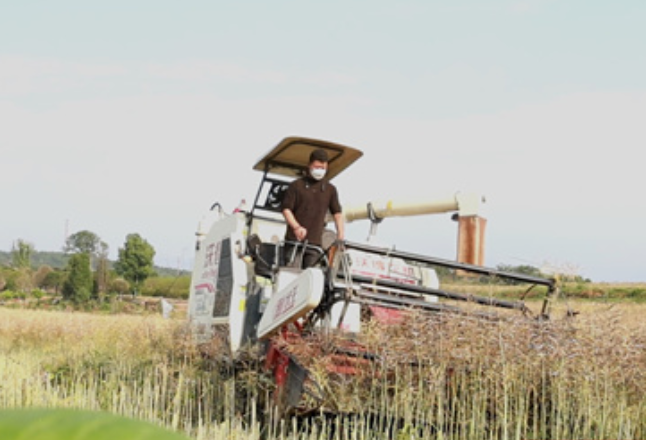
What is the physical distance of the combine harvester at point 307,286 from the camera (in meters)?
5.80

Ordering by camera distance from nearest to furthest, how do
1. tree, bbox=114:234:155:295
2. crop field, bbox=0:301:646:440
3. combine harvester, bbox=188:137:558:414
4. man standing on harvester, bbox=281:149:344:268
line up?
crop field, bbox=0:301:646:440
combine harvester, bbox=188:137:558:414
man standing on harvester, bbox=281:149:344:268
tree, bbox=114:234:155:295

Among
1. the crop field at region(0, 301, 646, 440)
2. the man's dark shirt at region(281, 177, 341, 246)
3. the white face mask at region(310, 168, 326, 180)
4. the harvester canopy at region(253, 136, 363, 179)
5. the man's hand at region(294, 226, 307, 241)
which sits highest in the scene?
the harvester canopy at region(253, 136, 363, 179)

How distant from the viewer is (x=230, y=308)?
25.7 ft

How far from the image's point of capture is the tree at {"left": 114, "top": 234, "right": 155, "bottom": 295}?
61.3m

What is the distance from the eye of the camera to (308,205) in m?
7.51

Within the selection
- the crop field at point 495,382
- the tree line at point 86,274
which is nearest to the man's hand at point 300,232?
the crop field at point 495,382

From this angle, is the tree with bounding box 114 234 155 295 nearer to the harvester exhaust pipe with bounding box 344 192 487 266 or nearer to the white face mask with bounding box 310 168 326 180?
the harvester exhaust pipe with bounding box 344 192 487 266

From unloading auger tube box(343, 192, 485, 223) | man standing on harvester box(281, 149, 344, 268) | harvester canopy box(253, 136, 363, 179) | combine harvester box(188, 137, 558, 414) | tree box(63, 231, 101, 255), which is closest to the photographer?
combine harvester box(188, 137, 558, 414)

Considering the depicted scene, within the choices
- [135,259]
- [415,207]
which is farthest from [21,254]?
[415,207]

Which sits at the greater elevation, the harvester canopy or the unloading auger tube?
the harvester canopy

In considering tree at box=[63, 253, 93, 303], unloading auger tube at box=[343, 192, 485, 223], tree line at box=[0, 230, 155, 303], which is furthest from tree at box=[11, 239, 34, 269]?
unloading auger tube at box=[343, 192, 485, 223]

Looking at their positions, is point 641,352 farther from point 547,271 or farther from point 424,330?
point 424,330

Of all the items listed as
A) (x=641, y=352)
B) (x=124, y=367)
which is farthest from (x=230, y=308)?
(x=641, y=352)

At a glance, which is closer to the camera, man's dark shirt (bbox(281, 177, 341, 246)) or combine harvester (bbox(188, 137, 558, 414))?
combine harvester (bbox(188, 137, 558, 414))
